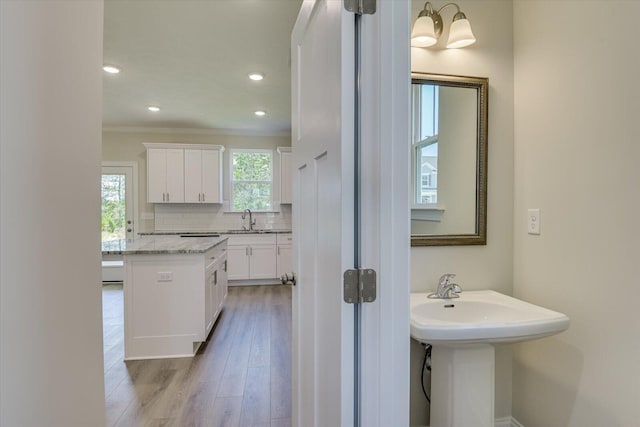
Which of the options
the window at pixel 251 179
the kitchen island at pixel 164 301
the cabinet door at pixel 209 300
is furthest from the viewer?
the window at pixel 251 179

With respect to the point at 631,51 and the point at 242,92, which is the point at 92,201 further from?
the point at 242,92

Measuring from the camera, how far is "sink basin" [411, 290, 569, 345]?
116cm

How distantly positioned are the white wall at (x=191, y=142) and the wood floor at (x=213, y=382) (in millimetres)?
2325

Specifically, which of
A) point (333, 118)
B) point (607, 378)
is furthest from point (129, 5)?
point (607, 378)

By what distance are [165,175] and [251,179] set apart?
1.40 meters

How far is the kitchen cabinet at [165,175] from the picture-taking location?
206 inches

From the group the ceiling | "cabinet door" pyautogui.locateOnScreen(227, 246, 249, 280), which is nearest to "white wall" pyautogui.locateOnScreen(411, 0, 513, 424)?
the ceiling

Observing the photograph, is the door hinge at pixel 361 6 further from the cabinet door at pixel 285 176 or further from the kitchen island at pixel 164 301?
the cabinet door at pixel 285 176

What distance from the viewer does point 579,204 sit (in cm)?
140

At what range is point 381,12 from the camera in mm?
814

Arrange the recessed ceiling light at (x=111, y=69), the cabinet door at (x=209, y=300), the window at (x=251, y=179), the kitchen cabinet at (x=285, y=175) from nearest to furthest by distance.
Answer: the cabinet door at (x=209, y=300) → the recessed ceiling light at (x=111, y=69) → the kitchen cabinet at (x=285, y=175) → the window at (x=251, y=179)

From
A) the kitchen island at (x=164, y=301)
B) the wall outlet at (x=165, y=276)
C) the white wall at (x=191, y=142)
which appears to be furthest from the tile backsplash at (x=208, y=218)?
the wall outlet at (x=165, y=276)

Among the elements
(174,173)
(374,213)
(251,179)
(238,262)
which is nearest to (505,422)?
(374,213)

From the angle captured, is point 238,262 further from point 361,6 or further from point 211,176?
point 361,6
